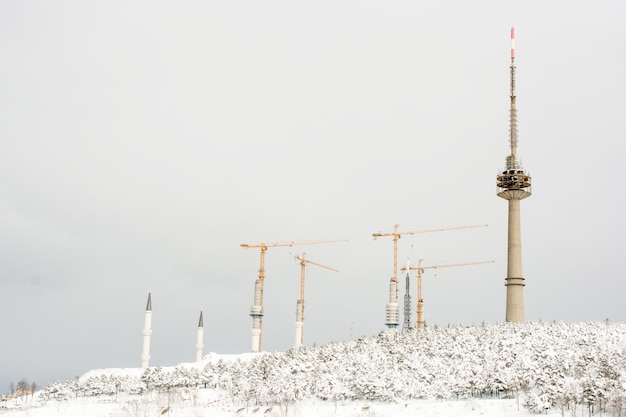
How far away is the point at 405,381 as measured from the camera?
76.4m

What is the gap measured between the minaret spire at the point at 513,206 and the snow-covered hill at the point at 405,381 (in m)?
7.89

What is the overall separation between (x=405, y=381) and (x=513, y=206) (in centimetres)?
3958

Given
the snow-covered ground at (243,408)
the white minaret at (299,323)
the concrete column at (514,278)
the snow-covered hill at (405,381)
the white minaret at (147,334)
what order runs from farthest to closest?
the white minaret at (299,323) < the white minaret at (147,334) < the concrete column at (514,278) < the snow-covered ground at (243,408) < the snow-covered hill at (405,381)

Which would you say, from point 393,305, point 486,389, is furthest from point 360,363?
point 393,305

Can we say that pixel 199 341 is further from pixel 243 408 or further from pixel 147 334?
pixel 243 408

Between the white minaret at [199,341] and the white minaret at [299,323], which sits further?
the white minaret at [299,323]

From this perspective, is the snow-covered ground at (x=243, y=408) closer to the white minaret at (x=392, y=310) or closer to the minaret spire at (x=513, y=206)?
the minaret spire at (x=513, y=206)

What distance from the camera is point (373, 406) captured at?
73000 mm

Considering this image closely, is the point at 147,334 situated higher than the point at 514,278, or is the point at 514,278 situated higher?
the point at 514,278

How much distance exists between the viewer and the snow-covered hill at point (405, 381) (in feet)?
217

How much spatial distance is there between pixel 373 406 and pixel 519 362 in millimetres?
15915

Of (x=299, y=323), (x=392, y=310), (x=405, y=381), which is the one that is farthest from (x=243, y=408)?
(x=299, y=323)

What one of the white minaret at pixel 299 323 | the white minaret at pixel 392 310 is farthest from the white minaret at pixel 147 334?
the white minaret at pixel 392 310

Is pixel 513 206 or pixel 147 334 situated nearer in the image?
pixel 513 206
